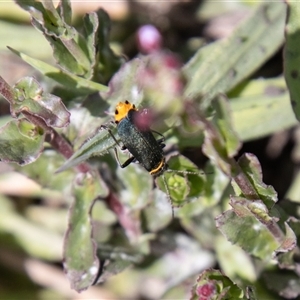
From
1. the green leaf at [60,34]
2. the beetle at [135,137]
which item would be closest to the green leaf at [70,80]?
the green leaf at [60,34]

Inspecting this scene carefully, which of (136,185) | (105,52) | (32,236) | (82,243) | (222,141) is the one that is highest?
(222,141)

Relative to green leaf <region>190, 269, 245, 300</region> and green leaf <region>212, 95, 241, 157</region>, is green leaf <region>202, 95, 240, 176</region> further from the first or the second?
green leaf <region>190, 269, 245, 300</region>

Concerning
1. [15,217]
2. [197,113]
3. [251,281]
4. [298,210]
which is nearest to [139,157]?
[197,113]

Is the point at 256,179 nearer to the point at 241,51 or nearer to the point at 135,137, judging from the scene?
the point at 135,137

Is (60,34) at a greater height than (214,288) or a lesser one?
greater

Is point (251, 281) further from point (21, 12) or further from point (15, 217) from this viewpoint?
point (21, 12)

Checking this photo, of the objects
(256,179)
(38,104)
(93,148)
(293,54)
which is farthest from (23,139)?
(293,54)

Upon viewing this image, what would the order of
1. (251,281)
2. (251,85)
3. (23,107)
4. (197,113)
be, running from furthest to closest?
(251,85) < (251,281) < (23,107) < (197,113)
